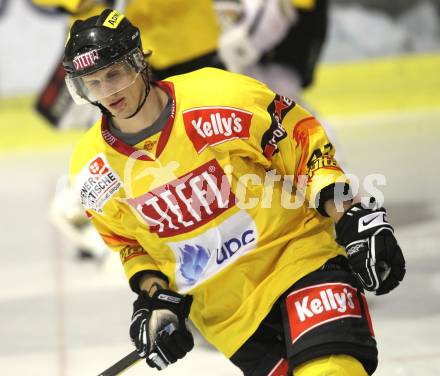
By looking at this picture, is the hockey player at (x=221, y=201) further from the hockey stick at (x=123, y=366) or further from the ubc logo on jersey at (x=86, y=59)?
the hockey stick at (x=123, y=366)

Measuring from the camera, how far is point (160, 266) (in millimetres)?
2453

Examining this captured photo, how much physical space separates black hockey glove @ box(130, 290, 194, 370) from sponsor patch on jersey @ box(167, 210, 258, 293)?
0.09 meters

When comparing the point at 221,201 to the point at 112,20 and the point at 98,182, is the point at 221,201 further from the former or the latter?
the point at 112,20

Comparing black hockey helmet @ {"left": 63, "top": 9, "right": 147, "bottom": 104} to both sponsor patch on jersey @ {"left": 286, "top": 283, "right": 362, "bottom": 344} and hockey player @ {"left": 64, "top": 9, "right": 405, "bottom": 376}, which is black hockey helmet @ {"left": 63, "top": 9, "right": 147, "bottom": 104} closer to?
hockey player @ {"left": 64, "top": 9, "right": 405, "bottom": 376}

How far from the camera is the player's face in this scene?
7.32 feet

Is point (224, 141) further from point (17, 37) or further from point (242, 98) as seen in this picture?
point (17, 37)

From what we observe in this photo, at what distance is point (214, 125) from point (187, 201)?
174 mm

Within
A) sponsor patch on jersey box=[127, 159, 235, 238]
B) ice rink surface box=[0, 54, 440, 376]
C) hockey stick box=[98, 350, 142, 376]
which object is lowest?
ice rink surface box=[0, 54, 440, 376]

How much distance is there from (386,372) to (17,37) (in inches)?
137

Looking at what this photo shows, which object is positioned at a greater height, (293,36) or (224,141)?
(224,141)

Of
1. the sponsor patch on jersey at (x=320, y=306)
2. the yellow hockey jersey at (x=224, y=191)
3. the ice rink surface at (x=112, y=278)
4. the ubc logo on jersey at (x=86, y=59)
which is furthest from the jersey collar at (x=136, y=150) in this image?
the ice rink surface at (x=112, y=278)

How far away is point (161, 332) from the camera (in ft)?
7.38

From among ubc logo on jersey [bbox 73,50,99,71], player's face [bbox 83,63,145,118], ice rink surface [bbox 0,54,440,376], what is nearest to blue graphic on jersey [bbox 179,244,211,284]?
player's face [bbox 83,63,145,118]

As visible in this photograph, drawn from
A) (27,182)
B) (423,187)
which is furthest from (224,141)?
(27,182)
